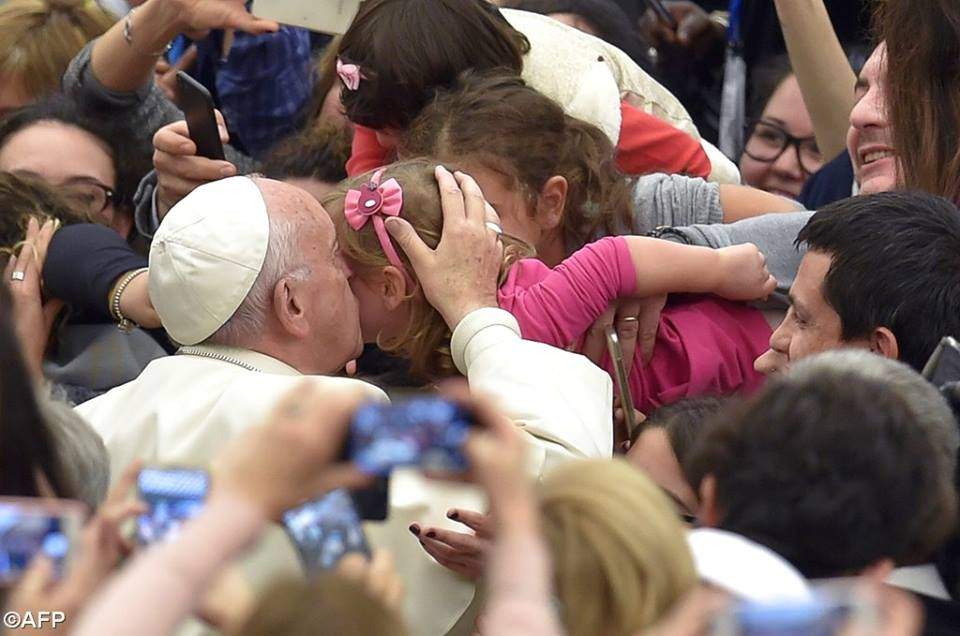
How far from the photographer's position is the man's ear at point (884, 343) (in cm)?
255

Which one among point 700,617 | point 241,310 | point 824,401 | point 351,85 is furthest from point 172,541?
point 351,85

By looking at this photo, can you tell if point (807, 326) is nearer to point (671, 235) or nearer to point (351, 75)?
point (671, 235)

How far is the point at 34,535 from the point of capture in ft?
5.17

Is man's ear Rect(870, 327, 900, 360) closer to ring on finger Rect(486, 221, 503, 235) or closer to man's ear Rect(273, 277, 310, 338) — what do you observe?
ring on finger Rect(486, 221, 503, 235)

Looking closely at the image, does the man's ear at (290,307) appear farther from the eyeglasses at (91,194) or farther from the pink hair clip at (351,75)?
the eyeglasses at (91,194)

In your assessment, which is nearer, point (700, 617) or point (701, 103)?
point (700, 617)

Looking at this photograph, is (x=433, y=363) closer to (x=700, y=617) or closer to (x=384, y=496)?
(x=384, y=496)

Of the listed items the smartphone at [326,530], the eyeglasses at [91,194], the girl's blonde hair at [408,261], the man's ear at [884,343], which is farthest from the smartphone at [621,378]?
the eyeglasses at [91,194]

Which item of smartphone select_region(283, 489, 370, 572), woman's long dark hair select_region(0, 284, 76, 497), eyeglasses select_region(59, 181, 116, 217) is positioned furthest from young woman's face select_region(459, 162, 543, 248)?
woman's long dark hair select_region(0, 284, 76, 497)

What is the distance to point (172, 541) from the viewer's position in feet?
4.79

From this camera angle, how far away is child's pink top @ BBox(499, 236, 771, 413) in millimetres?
2906

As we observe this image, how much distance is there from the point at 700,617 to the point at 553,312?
1.42 m

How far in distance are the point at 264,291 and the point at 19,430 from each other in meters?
1.06

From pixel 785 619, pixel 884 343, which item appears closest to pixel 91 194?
pixel 884 343
